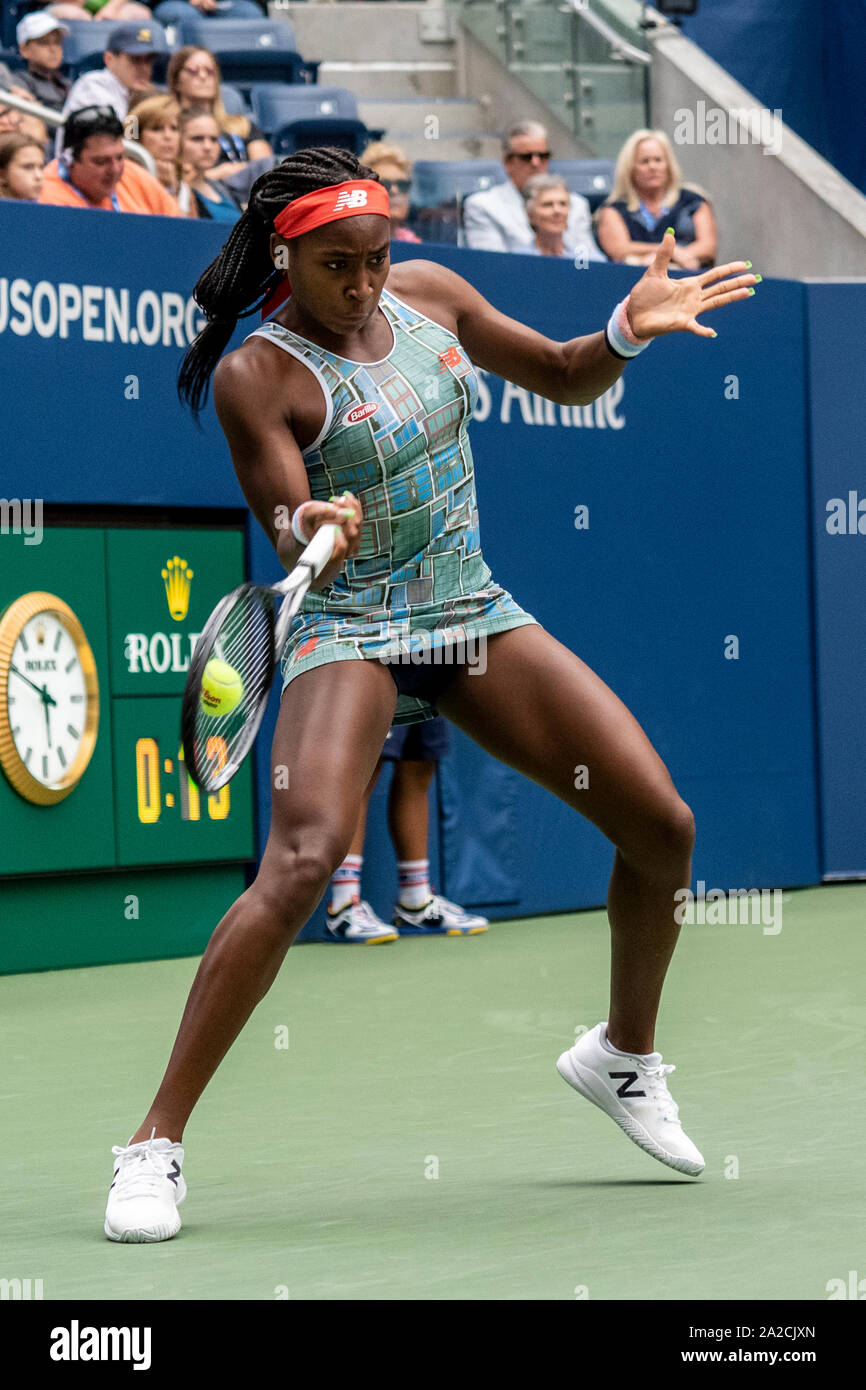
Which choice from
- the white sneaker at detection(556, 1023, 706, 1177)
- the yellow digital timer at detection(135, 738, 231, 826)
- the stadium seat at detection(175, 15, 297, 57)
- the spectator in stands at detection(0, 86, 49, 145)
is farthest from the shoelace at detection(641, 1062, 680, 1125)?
the stadium seat at detection(175, 15, 297, 57)

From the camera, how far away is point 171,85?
962 cm

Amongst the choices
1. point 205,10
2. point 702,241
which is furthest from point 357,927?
A: point 205,10

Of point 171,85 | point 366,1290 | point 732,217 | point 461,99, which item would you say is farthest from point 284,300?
point 461,99

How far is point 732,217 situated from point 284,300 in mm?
8087

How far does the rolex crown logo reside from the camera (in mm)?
7340

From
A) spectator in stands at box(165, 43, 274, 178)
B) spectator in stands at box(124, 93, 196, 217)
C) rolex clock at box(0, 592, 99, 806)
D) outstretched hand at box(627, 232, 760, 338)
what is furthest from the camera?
spectator in stands at box(165, 43, 274, 178)

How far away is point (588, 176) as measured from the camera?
11.5m

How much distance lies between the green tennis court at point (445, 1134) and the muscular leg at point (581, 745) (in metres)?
0.59

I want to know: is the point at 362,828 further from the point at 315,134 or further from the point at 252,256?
the point at 315,134

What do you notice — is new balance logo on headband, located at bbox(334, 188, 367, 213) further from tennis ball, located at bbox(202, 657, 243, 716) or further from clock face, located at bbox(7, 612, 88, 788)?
clock face, located at bbox(7, 612, 88, 788)

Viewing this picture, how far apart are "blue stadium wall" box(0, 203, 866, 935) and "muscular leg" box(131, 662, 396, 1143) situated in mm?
3608

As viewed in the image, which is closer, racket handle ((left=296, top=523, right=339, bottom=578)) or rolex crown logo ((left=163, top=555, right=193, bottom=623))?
racket handle ((left=296, top=523, right=339, bottom=578))

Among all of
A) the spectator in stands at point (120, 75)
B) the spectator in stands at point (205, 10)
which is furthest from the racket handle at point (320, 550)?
the spectator in stands at point (205, 10)
